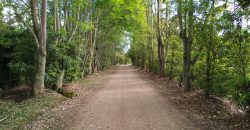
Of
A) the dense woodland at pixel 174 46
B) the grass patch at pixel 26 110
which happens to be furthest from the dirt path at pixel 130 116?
the dense woodland at pixel 174 46

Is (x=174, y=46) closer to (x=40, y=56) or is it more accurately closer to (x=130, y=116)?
(x=40, y=56)

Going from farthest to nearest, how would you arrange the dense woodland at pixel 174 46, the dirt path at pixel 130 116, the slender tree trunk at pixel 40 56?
the slender tree trunk at pixel 40 56 → the dense woodland at pixel 174 46 → the dirt path at pixel 130 116

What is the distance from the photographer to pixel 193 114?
33.2 ft

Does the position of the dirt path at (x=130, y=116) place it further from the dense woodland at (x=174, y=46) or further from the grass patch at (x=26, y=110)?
the dense woodland at (x=174, y=46)

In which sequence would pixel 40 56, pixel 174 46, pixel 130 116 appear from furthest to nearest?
1. pixel 174 46
2. pixel 40 56
3. pixel 130 116

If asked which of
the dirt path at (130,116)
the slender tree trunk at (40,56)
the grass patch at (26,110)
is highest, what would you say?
the slender tree trunk at (40,56)

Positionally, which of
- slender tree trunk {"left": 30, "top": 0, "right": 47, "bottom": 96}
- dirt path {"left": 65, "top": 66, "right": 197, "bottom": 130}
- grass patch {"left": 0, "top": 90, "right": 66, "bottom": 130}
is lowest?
dirt path {"left": 65, "top": 66, "right": 197, "bottom": 130}

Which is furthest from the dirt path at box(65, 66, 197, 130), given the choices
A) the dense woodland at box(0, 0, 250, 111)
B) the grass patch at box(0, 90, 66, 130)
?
the dense woodland at box(0, 0, 250, 111)

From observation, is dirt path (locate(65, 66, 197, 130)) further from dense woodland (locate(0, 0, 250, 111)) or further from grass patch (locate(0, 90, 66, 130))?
dense woodland (locate(0, 0, 250, 111))

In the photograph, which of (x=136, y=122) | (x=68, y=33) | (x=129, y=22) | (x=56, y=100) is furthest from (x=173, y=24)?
(x=136, y=122)

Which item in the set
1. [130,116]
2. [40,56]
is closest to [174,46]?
[40,56]

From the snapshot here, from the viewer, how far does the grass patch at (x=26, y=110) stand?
8.67 m

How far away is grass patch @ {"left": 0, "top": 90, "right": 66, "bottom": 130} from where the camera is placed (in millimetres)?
8672

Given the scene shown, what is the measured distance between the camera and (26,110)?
10.4 m
